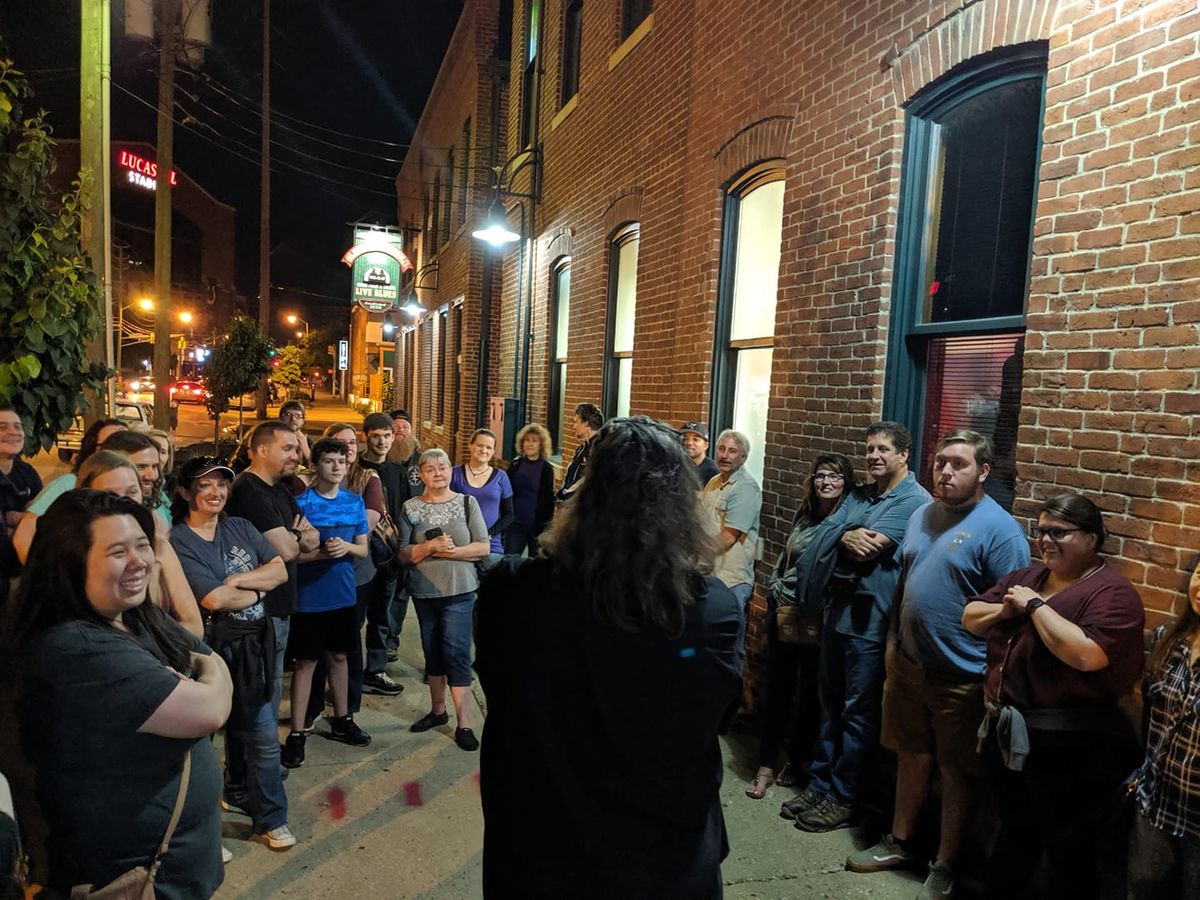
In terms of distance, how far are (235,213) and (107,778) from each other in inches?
3155

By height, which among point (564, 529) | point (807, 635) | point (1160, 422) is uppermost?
point (1160, 422)

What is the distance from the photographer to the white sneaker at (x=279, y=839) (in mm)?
3764

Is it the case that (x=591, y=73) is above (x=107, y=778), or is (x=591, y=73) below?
above

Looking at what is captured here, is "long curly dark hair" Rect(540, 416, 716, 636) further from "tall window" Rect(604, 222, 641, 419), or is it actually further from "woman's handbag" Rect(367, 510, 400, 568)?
"tall window" Rect(604, 222, 641, 419)

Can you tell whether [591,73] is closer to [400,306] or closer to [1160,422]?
[1160,422]

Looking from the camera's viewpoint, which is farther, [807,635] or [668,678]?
[807,635]

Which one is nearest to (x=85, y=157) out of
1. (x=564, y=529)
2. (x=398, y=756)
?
(x=398, y=756)

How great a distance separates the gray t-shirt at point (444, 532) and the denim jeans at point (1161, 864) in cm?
357

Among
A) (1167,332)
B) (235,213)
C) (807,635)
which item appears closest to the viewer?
(1167,332)

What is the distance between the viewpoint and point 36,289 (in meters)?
5.26

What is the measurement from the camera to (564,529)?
5.79 feet

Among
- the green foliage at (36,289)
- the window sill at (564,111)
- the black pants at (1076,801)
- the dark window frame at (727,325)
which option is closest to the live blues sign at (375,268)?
the window sill at (564,111)

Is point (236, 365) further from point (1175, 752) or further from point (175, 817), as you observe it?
point (1175, 752)

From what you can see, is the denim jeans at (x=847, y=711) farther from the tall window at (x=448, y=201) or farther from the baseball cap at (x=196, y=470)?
the tall window at (x=448, y=201)
